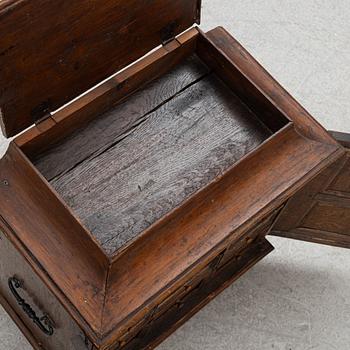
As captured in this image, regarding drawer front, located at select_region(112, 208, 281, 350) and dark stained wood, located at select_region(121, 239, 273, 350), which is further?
dark stained wood, located at select_region(121, 239, 273, 350)

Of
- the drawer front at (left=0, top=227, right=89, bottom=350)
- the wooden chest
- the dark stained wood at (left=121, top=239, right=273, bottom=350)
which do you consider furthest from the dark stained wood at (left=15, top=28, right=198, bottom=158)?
the dark stained wood at (left=121, top=239, right=273, bottom=350)

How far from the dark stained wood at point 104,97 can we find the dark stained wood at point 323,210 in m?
0.39

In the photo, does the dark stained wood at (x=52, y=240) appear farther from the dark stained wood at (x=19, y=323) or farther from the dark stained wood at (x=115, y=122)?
the dark stained wood at (x=19, y=323)

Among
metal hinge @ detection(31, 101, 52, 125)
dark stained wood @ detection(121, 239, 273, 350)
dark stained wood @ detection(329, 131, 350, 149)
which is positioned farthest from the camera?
dark stained wood @ detection(121, 239, 273, 350)

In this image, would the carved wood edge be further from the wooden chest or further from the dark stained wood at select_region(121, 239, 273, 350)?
the dark stained wood at select_region(121, 239, 273, 350)

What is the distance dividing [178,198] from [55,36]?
1.40 ft

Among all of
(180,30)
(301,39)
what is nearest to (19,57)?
(180,30)

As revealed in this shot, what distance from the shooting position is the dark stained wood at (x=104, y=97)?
5.07 ft

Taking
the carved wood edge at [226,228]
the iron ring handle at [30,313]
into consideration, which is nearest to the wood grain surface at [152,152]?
the carved wood edge at [226,228]

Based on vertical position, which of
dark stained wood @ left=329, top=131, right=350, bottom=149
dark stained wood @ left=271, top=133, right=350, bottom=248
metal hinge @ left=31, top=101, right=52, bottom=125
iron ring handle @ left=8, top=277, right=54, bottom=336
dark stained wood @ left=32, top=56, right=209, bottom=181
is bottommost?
dark stained wood @ left=271, top=133, right=350, bottom=248

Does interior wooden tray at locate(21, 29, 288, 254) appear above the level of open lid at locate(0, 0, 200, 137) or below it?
below

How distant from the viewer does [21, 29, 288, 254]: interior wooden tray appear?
1.58 meters

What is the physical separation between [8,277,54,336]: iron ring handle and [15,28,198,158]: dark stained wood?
359 mm

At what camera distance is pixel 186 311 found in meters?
1.95
